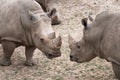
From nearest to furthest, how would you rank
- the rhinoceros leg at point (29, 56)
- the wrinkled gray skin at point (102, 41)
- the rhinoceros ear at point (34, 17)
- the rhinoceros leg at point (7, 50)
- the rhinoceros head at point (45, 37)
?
the wrinkled gray skin at point (102, 41) → the rhinoceros head at point (45, 37) → the rhinoceros ear at point (34, 17) → the rhinoceros leg at point (7, 50) → the rhinoceros leg at point (29, 56)

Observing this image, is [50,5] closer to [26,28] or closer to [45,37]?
[26,28]

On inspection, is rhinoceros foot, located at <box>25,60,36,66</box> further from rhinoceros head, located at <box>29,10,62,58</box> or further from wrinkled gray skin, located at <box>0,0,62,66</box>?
rhinoceros head, located at <box>29,10,62,58</box>

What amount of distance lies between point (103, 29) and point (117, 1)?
15.9 ft

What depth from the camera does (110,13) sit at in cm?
528

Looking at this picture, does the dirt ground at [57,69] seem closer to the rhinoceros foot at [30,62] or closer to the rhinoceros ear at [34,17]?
the rhinoceros foot at [30,62]

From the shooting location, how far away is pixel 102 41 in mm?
5230

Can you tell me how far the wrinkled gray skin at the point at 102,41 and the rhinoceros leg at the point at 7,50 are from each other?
1.10 m

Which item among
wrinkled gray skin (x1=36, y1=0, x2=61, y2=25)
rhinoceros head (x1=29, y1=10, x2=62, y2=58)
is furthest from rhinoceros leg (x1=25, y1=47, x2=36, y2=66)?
wrinkled gray skin (x1=36, y1=0, x2=61, y2=25)

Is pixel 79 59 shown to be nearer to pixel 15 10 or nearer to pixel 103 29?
pixel 103 29

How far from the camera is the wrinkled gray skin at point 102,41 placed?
199 inches

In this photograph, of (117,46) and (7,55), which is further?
(7,55)

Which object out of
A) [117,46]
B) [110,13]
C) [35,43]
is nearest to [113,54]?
[117,46]

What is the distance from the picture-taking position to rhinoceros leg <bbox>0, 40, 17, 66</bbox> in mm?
6199

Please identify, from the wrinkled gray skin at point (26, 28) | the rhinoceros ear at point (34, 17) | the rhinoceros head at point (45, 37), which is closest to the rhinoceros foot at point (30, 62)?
the wrinkled gray skin at point (26, 28)
